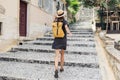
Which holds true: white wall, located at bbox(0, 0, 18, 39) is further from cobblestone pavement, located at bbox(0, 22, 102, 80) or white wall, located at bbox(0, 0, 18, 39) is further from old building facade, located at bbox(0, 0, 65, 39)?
cobblestone pavement, located at bbox(0, 22, 102, 80)

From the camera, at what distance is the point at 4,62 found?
768 centimetres

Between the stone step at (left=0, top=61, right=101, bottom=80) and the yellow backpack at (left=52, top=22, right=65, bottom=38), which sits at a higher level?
the yellow backpack at (left=52, top=22, right=65, bottom=38)

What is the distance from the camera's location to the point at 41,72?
614cm

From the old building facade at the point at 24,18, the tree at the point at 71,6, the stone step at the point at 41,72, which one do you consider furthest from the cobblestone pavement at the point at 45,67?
the tree at the point at 71,6

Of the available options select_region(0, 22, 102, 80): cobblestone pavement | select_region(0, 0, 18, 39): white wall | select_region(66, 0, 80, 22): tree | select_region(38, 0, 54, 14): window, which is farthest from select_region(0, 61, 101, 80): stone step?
select_region(66, 0, 80, 22): tree

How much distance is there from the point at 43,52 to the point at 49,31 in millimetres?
6602

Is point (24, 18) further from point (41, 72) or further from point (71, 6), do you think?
point (71, 6)

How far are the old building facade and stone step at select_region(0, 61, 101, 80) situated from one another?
8.11ft

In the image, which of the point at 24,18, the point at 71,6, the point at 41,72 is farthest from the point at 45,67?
the point at 71,6

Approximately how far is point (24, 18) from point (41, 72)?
5.91 m

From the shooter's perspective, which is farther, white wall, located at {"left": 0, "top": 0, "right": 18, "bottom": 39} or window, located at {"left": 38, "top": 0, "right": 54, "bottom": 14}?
window, located at {"left": 38, "top": 0, "right": 54, "bottom": 14}

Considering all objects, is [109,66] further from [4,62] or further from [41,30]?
[41,30]

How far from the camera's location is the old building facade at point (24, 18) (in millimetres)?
9065

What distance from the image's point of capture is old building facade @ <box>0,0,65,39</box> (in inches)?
357
